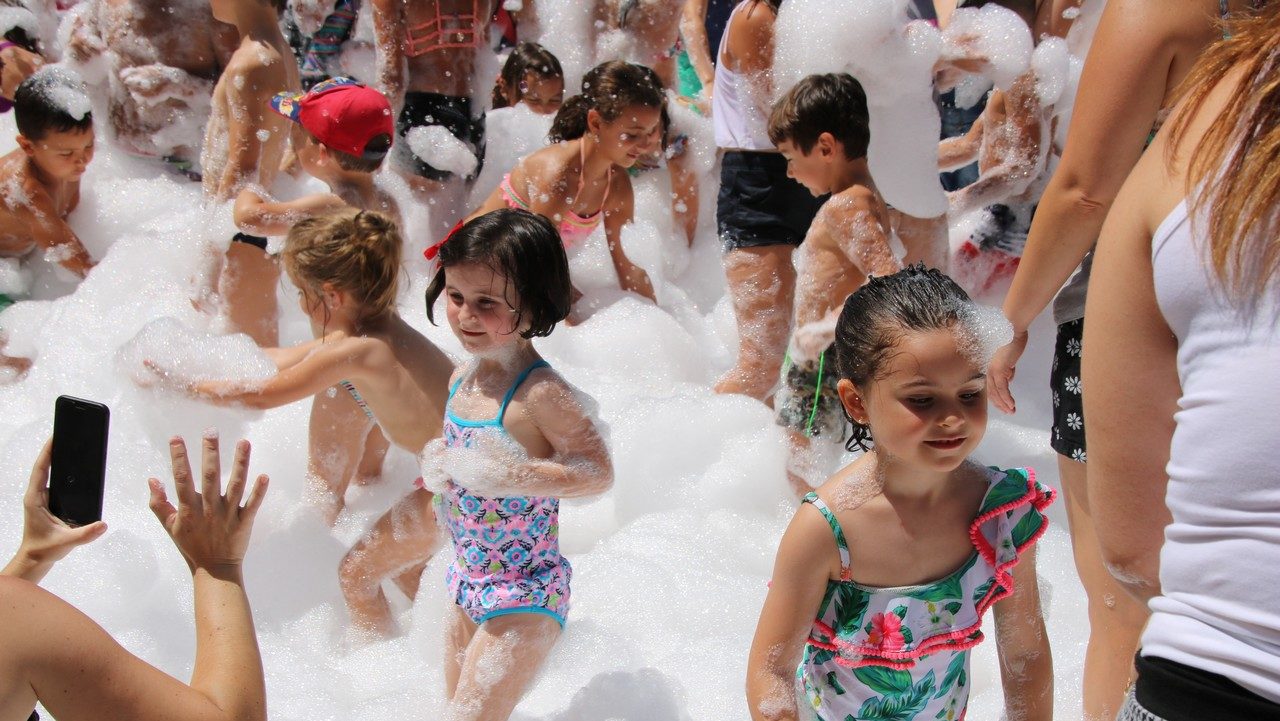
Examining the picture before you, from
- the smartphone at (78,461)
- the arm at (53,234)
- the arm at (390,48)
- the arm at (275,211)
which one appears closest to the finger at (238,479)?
the smartphone at (78,461)

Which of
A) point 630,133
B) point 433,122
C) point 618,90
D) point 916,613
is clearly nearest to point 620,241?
point 630,133

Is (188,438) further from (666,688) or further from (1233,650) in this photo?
(1233,650)

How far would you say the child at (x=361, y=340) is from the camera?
8.39 ft

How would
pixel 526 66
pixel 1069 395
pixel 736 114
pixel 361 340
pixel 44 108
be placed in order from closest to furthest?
pixel 1069 395
pixel 361 340
pixel 736 114
pixel 44 108
pixel 526 66

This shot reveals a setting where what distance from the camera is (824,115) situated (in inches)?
117

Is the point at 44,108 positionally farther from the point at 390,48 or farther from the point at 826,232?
the point at 826,232

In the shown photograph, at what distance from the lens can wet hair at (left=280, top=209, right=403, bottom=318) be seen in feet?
8.61

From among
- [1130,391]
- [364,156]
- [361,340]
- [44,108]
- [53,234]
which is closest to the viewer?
[1130,391]

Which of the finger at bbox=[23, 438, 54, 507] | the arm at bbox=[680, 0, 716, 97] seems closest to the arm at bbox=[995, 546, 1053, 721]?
the finger at bbox=[23, 438, 54, 507]

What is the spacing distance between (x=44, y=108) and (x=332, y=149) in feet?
5.55

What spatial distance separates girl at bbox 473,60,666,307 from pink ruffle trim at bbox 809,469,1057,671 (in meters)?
2.55

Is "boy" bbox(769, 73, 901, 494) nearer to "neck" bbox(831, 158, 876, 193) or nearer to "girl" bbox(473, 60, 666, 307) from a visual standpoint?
"neck" bbox(831, 158, 876, 193)

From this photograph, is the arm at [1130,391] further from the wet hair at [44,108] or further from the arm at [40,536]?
the wet hair at [44,108]

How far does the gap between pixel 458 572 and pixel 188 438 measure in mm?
1263
